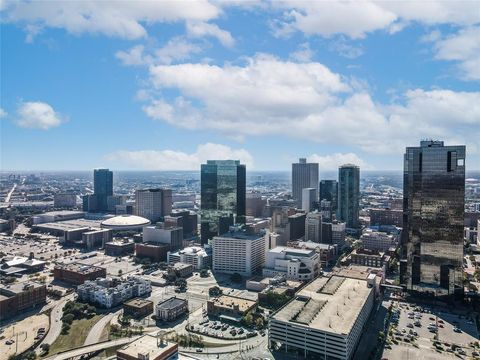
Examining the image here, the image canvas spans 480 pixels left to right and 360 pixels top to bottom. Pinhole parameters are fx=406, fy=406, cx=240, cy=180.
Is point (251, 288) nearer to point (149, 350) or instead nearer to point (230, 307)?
point (230, 307)

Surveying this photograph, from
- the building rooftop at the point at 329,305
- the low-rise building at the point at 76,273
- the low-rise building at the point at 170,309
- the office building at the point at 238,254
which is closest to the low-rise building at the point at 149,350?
the low-rise building at the point at 170,309

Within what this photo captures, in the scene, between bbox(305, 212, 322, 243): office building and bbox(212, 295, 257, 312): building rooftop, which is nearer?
bbox(212, 295, 257, 312): building rooftop

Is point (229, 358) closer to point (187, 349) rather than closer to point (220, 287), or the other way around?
point (187, 349)

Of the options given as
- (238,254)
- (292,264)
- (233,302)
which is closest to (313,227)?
(238,254)

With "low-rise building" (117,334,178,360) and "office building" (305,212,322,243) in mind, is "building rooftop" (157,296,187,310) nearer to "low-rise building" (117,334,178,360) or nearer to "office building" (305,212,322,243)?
"low-rise building" (117,334,178,360)

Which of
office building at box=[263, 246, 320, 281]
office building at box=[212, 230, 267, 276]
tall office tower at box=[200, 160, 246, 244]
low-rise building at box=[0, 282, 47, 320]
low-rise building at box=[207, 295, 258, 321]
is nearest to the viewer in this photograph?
low-rise building at box=[207, 295, 258, 321]

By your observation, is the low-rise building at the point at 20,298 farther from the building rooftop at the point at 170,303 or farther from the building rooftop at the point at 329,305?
the building rooftop at the point at 329,305

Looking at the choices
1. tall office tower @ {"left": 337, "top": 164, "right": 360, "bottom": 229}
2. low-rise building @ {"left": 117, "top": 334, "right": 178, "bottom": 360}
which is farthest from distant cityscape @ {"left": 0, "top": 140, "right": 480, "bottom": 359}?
tall office tower @ {"left": 337, "top": 164, "right": 360, "bottom": 229}
